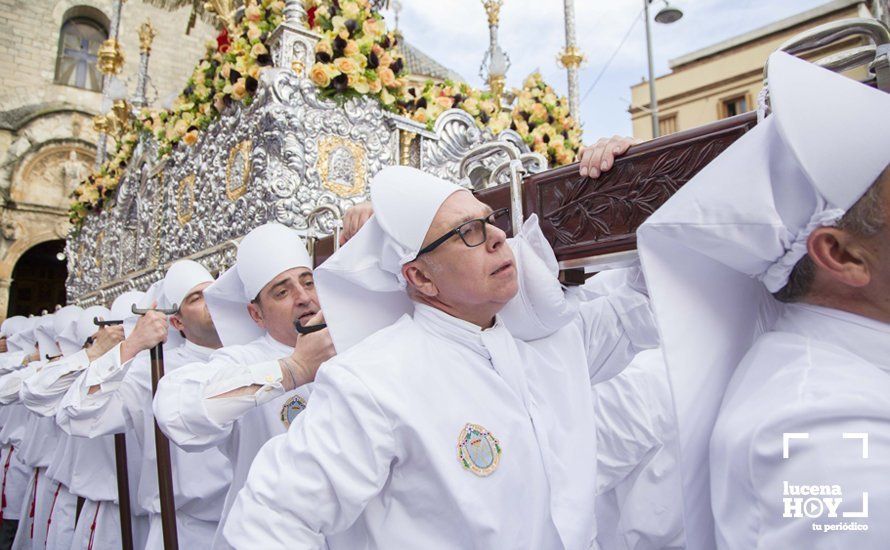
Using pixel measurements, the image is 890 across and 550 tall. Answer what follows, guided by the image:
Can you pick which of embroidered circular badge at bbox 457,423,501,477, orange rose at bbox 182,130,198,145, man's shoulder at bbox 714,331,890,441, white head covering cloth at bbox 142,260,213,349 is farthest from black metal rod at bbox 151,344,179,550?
orange rose at bbox 182,130,198,145

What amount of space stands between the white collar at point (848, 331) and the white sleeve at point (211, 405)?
5.10 feet

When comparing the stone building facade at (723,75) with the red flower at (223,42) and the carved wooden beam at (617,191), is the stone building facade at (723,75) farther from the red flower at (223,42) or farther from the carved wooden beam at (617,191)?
the carved wooden beam at (617,191)

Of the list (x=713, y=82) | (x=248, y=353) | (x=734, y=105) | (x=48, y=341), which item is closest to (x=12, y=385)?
(x=48, y=341)

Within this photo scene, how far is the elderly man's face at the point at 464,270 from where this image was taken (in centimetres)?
171

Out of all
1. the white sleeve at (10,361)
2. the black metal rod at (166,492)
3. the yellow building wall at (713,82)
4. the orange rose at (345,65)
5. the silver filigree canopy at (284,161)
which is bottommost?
the black metal rod at (166,492)

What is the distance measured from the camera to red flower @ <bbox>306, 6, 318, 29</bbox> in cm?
485

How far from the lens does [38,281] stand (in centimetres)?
1634

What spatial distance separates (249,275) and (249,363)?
0.42 meters

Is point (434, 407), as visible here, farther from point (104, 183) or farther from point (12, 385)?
point (104, 183)

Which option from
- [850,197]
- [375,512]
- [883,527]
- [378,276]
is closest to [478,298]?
[378,276]

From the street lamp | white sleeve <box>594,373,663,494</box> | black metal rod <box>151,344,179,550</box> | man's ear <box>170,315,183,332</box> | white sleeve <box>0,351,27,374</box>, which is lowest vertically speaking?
black metal rod <box>151,344,179,550</box>

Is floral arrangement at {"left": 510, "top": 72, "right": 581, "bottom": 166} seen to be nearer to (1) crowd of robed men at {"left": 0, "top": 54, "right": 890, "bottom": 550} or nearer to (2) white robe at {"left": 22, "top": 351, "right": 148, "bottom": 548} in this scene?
(1) crowd of robed men at {"left": 0, "top": 54, "right": 890, "bottom": 550}

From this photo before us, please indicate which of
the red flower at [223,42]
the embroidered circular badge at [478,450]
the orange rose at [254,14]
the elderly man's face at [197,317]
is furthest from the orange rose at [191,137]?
the embroidered circular badge at [478,450]

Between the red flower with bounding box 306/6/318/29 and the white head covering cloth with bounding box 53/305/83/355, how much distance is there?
141 inches
